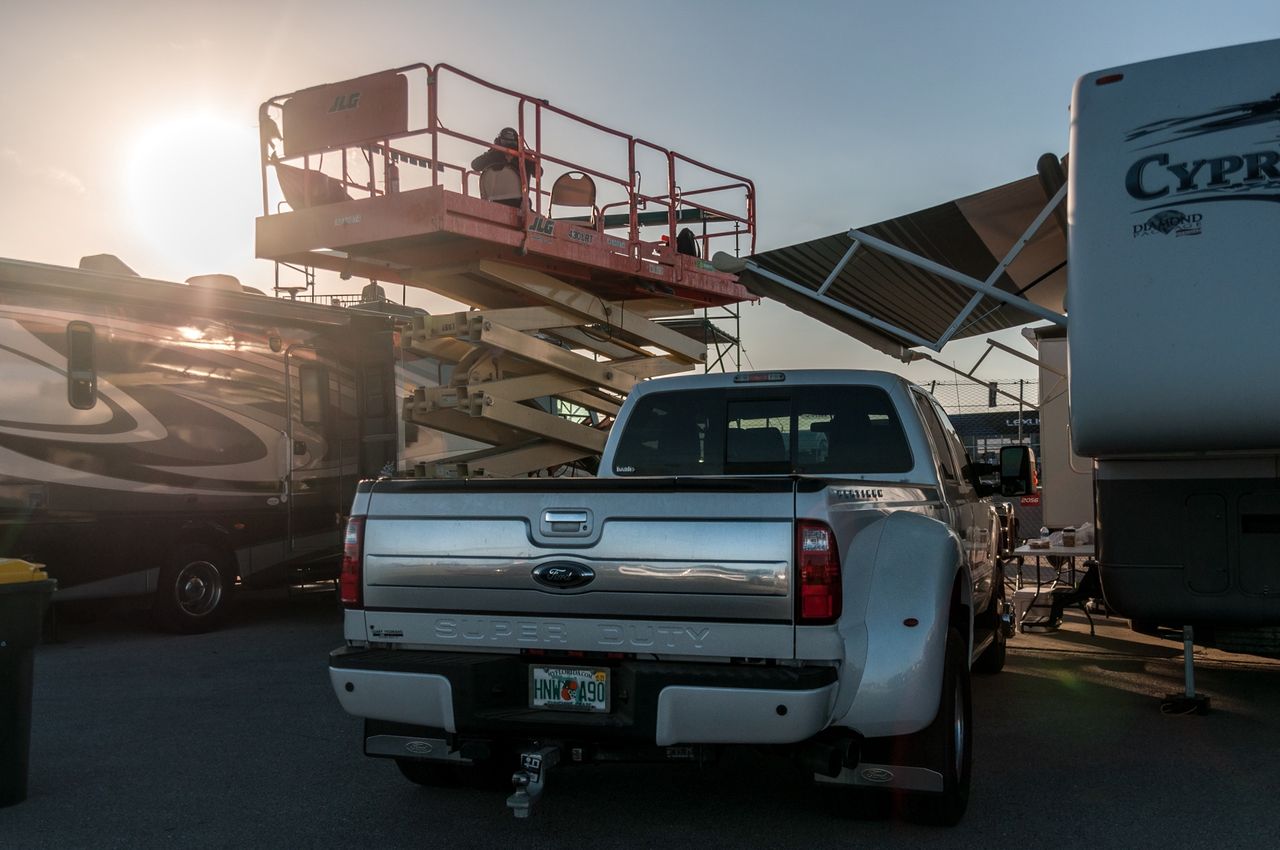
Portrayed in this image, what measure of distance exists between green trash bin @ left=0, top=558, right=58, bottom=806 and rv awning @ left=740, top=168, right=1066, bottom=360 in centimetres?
689

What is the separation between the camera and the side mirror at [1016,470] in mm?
7035

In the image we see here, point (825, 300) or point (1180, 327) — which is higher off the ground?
point (825, 300)

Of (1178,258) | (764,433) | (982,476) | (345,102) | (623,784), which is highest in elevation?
(345,102)

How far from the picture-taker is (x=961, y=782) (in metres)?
5.12

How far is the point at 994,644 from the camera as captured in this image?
8.56 m

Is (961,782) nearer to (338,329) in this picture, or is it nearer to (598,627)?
(598,627)

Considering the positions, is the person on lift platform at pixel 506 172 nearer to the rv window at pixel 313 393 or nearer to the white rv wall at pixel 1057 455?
the rv window at pixel 313 393

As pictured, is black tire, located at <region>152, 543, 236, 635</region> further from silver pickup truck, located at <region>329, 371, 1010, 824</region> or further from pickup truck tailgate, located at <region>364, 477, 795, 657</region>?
pickup truck tailgate, located at <region>364, 477, 795, 657</region>

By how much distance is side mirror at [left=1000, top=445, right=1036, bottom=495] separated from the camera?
7.04 metres

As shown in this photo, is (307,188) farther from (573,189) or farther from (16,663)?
(16,663)

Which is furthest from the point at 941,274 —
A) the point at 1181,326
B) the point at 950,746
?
the point at 950,746

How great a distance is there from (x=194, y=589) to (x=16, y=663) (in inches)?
239

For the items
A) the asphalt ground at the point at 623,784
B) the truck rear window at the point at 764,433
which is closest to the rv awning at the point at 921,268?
the asphalt ground at the point at 623,784

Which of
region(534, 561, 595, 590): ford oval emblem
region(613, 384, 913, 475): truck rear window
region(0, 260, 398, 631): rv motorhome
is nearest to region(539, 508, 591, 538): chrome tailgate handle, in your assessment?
region(534, 561, 595, 590): ford oval emblem
